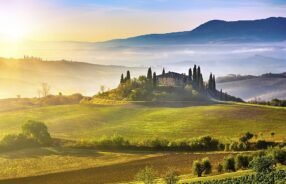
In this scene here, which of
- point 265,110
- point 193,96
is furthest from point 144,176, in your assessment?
point 193,96

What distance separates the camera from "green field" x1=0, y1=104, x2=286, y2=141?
121 m

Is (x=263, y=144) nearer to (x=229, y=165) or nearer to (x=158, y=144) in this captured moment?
(x=158, y=144)

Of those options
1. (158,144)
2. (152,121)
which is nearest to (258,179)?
(158,144)

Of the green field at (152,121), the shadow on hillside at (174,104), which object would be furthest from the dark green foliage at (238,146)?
the shadow on hillside at (174,104)

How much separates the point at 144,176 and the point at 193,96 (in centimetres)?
13997

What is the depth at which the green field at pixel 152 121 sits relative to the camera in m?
121

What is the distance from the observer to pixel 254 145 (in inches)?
3794

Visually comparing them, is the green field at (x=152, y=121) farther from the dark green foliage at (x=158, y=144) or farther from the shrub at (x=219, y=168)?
the shrub at (x=219, y=168)

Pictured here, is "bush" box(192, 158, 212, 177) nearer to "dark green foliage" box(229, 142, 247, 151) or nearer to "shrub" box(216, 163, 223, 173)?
"shrub" box(216, 163, 223, 173)

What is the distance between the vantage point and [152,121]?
468ft

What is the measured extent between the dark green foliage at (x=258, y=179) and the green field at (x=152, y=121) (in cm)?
4766

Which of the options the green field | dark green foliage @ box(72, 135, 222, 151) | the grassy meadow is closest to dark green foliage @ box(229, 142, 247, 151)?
dark green foliage @ box(72, 135, 222, 151)

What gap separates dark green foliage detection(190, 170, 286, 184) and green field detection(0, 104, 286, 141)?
156 ft

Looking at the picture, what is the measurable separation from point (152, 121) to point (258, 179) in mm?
90110
